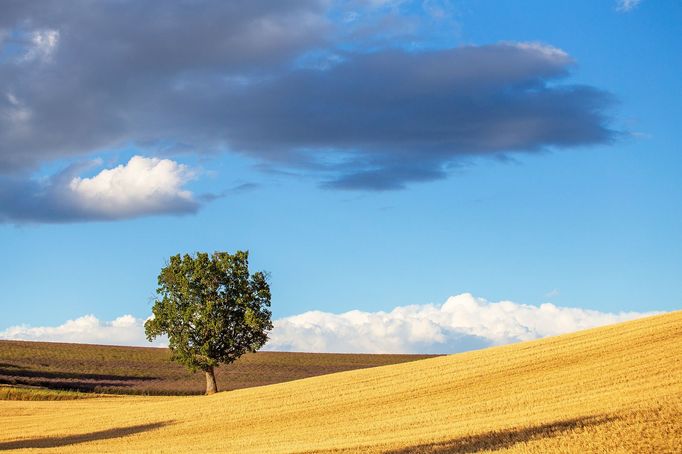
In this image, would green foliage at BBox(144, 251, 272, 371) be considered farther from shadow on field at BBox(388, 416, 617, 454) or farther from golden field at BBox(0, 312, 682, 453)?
shadow on field at BBox(388, 416, 617, 454)

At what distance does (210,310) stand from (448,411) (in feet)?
105

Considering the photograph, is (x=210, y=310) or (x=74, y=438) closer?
(x=74, y=438)

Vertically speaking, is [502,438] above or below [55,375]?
below

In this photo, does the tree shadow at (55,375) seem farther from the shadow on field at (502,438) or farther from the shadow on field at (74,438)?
the shadow on field at (502,438)

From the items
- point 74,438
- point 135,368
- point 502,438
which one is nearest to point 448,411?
point 502,438

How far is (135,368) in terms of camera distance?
100250 millimetres

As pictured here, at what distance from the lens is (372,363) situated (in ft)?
388

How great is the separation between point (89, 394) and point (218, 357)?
47.5ft

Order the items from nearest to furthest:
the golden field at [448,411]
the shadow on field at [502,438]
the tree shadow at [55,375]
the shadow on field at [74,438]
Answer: the shadow on field at [502,438], the golden field at [448,411], the shadow on field at [74,438], the tree shadow at [55,375]

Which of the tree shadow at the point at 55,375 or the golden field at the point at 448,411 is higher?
the tree shadow at the point at 55,375

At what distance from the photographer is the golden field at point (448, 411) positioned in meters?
24.5

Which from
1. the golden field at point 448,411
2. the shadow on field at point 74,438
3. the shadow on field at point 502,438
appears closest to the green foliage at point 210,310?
the golden field at point 448,411

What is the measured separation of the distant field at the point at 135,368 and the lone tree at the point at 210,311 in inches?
209

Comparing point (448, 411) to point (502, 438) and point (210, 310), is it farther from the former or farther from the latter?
point (210, 310)
